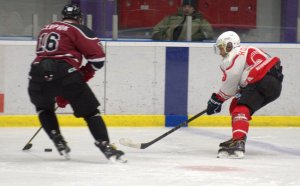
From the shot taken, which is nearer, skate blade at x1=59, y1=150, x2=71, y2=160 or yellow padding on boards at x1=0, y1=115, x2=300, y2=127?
skate blade at x1=59, y1=150, x2=71, y2=160

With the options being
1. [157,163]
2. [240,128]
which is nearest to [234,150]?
[240,128]

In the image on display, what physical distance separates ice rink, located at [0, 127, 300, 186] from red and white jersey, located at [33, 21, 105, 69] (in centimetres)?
70

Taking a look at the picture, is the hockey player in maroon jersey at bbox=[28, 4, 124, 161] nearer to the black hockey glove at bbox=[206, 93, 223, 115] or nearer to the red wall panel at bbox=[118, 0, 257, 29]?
the black hockey glove at bbox=[206, 93, 223, 115]

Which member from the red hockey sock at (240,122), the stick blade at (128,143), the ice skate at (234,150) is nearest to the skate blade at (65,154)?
the stick blade at (128,143)

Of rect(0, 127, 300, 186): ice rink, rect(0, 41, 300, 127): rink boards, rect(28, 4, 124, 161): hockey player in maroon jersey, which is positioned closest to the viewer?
rect(0, 127, 300, 186): ice rink

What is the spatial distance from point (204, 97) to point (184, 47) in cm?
52

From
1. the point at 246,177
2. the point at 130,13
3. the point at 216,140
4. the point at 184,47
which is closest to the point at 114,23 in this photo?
the point at 130,13

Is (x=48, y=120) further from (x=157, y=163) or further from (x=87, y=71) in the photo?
(x=157, y=163)

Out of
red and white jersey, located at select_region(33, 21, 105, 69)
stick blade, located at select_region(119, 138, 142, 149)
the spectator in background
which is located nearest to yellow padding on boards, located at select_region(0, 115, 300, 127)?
the spectator in background

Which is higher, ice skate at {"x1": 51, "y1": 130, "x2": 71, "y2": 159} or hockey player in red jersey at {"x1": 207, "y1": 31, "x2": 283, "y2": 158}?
hockey player in red jersey at {"x1": 207, "y1": 31, "x2": 283, "y2": 158}

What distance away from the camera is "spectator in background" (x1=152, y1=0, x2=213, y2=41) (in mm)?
8348

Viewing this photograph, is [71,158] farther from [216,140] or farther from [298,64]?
[298,64]

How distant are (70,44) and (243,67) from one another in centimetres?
129

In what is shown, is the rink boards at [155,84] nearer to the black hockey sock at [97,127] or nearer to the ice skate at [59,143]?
the ice skate at [59,143]
